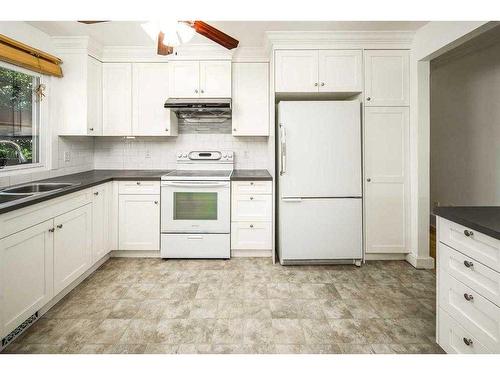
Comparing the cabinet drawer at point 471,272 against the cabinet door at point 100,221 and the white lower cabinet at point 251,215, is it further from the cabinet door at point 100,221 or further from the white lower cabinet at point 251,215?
the cabinet door at point 100,221

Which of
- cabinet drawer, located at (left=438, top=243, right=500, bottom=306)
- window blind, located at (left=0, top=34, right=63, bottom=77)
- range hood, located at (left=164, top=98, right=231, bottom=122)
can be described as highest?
window blind, located at (left=0, top=34, right=63, bottom=77)

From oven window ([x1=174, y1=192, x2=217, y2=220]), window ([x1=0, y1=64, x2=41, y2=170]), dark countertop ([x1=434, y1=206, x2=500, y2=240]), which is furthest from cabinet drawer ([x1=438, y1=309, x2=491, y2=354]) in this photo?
window ([x1=0, y1=64, x2=41, y2=170])

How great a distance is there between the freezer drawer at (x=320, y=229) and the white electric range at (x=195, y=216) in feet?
2.02

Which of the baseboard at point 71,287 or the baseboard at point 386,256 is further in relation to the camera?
the baseboard at point 386,256

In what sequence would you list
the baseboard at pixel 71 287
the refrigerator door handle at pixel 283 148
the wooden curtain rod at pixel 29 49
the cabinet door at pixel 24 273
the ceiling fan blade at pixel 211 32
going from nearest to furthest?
1. the cabinet door at pixel 24 273
2. the ceiling fan blade at pixel 211 32
3. the baseboard at pixel 71 287
4. the wooden curtain rod at pixel 29 49
5. the refrigerator door handle at pixel 283 148

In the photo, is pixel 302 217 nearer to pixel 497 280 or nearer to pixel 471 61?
pixel 497 280

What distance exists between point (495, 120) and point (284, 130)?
103 inches

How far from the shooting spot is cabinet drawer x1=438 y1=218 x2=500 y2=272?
1318 millimetres

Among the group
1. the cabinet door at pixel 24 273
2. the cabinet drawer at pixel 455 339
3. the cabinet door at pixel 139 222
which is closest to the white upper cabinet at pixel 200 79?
the cabinet door at pixel 139 222

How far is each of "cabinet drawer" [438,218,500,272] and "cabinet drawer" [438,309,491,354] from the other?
1.23 ft

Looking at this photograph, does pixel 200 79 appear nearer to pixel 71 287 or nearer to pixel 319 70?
pixel 319 70

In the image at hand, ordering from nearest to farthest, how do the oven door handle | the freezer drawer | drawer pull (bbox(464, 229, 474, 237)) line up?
1. drawer pull (bbox(464, 229, 474, 237))
2. the freezer drawer
3. the oven door handle

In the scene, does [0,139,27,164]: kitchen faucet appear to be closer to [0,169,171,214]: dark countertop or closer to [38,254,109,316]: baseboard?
[0,169,171,214]: dark countertop

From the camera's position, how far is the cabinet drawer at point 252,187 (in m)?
3.35
